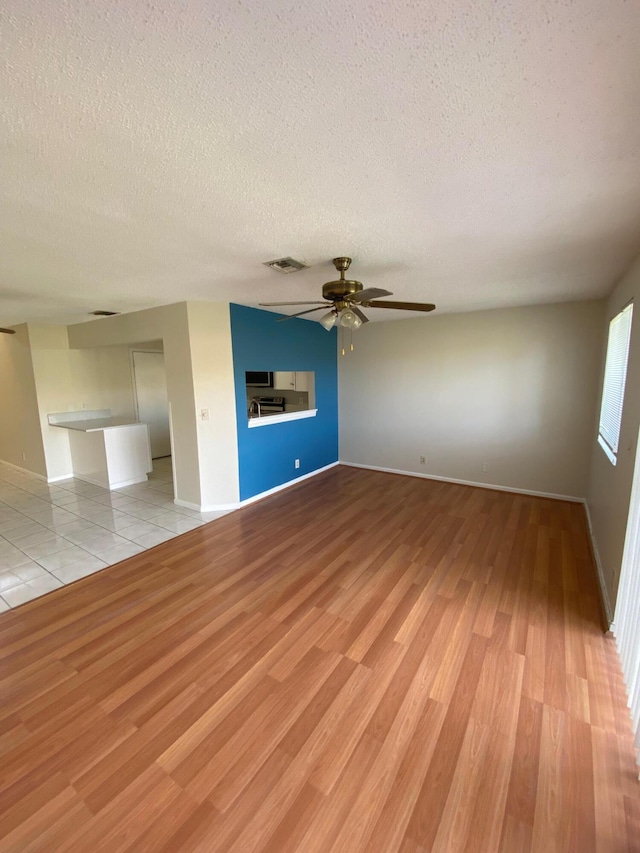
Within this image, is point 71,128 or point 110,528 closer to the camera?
point 71,128

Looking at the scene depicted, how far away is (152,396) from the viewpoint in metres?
6.14

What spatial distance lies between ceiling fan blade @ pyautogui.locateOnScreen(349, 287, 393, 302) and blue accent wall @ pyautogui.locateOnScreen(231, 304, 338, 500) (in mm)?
1910

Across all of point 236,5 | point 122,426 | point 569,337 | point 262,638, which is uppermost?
point 236,5

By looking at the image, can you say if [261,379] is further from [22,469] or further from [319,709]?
[319,709]

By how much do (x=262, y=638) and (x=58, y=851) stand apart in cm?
106

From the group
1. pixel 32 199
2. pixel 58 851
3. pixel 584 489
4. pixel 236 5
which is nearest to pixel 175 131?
pixel 236 5

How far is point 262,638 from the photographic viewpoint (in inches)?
80.0

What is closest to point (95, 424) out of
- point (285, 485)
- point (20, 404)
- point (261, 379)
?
point (20, 404)

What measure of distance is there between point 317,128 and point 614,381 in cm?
322

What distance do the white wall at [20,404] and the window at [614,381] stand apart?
6966 millimetres

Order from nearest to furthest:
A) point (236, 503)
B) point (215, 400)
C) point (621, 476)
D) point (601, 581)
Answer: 1. point (621, 476)
2. point (601, 581)
3. point (215, 400)
4. point (236, 503)

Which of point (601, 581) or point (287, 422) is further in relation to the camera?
point (287, 422)

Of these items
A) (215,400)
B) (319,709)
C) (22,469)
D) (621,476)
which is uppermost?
(215,400)

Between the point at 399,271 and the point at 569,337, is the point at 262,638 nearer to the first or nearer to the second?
the point at 399,271
